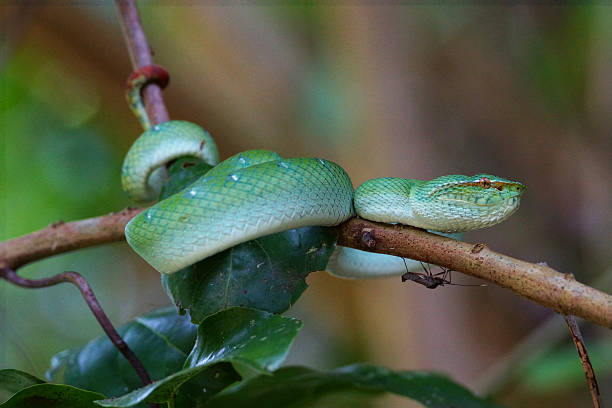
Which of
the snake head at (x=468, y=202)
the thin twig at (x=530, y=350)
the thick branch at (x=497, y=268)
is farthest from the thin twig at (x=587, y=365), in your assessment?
the thin twig at (x=530, y=350)

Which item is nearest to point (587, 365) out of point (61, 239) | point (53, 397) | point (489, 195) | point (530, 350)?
point (489, 195)

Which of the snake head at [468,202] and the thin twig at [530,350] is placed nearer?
the snake head at [468,202]

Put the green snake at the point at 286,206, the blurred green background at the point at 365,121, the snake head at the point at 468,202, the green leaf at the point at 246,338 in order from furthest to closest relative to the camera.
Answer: the blurred green background at the point at 365,121 → the snake head at the point at 468,202 → the green snake at the point at 286,206 → the green leaf at the point at 246,338

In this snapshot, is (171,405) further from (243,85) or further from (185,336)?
(243,85)

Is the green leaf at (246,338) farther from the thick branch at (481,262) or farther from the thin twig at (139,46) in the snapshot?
the thin twig at (139,46)

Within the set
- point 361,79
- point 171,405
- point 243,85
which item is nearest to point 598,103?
point 361,79

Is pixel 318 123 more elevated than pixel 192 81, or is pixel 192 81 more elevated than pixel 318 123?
pixel 192 81

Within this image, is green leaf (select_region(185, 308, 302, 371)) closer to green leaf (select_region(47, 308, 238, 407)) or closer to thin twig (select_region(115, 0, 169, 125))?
green leaf (select_region(47, 308, 238, 407))
